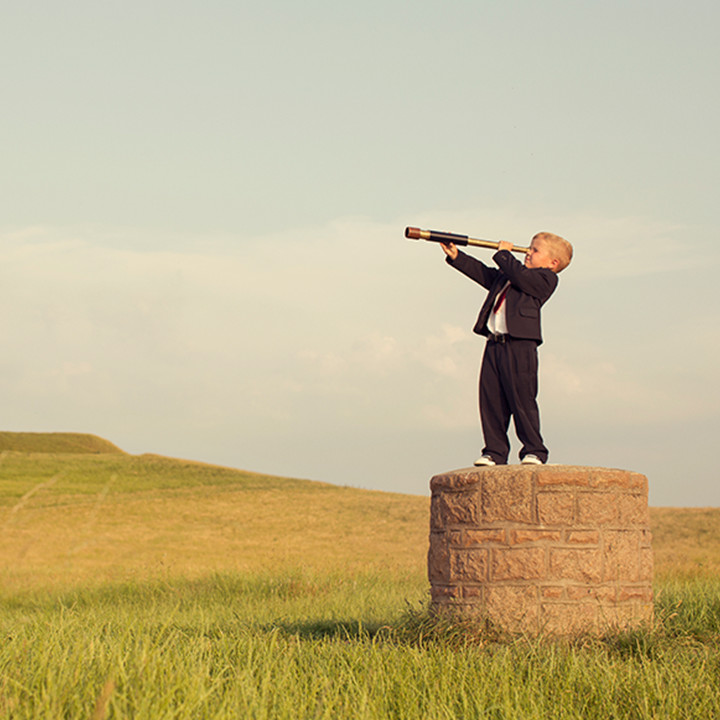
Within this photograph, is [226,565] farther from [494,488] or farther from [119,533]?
[494,488]

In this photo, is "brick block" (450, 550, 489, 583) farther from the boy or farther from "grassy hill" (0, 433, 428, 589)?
"grassy hill" (0, 433, 428, 589)

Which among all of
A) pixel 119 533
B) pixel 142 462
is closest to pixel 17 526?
pixel 119 533

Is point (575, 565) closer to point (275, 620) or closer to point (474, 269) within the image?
point (474, 269)

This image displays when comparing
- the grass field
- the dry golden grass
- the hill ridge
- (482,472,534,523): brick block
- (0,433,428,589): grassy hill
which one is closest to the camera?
the grass field

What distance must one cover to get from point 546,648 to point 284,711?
2.83m

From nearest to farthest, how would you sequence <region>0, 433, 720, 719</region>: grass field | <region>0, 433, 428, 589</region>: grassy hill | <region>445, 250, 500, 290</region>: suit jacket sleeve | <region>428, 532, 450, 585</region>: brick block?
<region>0, 433, 720, 719</region>: grass field → <region>428, 532, 450, 585</region>: brick block → <region>445, 250, 500, 290</region>: suit jacket sleeve → <region>0, 433, 428, 589</region>: grassy hill

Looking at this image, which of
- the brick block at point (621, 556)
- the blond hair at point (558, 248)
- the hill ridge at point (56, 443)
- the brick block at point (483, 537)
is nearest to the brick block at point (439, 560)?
the brick block at point (483, 537)

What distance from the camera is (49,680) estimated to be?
406 centimetres

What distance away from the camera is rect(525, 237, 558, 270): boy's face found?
295 inches

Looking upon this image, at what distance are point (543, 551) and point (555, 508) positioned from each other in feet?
1.18

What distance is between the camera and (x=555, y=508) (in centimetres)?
655

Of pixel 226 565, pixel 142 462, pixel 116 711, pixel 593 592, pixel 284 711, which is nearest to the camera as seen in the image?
pixel 116 711

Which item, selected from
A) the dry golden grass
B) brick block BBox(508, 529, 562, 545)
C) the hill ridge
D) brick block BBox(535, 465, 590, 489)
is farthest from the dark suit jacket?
the hill ridge

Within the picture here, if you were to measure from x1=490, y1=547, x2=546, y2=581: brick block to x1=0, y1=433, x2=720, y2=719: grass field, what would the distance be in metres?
0.54
